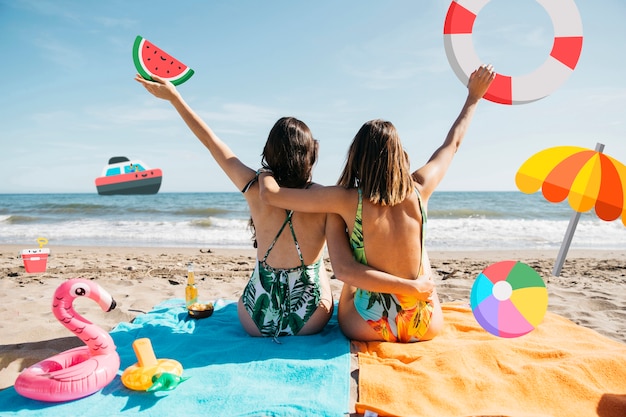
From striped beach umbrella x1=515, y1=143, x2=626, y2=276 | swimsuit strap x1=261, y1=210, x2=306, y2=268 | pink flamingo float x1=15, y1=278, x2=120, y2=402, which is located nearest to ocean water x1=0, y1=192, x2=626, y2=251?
striped beach umbrella x1=515, y1=143, x2=626, y2=276

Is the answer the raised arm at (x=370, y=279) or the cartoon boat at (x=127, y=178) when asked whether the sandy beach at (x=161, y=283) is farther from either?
the raised arm at (x=370, y=279)

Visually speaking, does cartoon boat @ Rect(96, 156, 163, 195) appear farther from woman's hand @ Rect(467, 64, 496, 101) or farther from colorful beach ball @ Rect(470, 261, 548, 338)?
colorful beach ball @ Rect(470, 261, 548, 338)

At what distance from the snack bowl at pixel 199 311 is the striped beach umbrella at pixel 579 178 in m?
2.46

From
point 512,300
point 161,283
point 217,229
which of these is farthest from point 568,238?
point 217,229

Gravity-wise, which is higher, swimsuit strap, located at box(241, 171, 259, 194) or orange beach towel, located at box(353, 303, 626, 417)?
swimsuit strap, located at box(241, 171, 259, 194)

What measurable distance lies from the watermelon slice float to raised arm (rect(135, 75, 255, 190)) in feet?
0.19

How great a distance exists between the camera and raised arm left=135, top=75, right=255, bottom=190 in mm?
2711

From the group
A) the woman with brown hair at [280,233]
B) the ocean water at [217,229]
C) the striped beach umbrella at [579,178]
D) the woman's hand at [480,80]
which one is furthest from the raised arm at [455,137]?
the ocean water at [217,229]

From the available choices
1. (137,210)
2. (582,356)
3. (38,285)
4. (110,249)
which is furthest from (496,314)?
(137,210)

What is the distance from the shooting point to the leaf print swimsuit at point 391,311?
2537mm

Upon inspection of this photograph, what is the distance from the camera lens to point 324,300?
2885 mm

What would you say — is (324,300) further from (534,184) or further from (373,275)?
(534,184)

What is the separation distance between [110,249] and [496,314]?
25.2ft

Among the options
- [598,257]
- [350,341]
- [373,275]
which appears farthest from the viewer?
[598,257]
